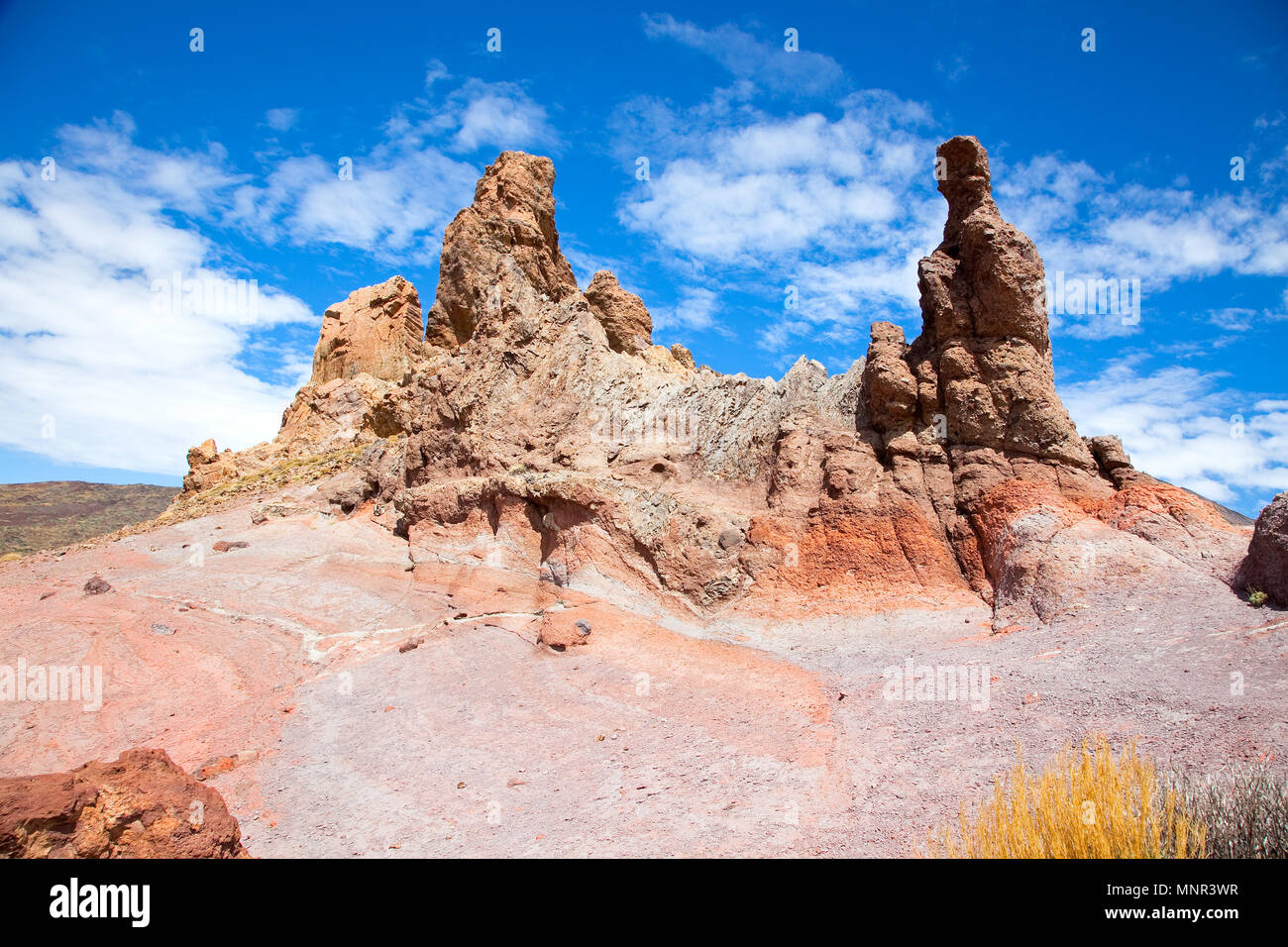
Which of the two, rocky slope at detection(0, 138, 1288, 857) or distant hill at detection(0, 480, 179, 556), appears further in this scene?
distant hill at detection(0, 480, 179, 556)

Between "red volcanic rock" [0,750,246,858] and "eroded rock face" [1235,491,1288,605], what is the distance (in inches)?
532

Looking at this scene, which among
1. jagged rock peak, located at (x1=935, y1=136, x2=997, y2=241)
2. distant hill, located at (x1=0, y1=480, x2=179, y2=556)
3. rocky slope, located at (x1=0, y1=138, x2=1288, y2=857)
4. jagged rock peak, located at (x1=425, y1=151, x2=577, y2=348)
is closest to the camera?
rocky slope, located at (x1=0, y1=138, x2=1288, y2=857)

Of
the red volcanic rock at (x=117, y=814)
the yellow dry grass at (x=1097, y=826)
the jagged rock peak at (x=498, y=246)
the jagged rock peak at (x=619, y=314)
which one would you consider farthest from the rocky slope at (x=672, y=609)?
the jagged rock peak at (x=619, y=314)

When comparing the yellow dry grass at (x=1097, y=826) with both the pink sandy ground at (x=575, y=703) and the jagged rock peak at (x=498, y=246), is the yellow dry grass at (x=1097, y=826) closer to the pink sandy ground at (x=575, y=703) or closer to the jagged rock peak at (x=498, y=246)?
the pink sandy ground at (x=575, y=703)

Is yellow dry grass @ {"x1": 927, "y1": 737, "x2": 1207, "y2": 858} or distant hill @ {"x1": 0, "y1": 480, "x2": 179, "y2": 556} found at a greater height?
distant hill @ {"x1": 0, "y1": 480, "x2": 179, "y2": 556}

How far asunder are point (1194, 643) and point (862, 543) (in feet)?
21.8

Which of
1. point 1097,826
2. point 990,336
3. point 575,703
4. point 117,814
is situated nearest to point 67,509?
point 575,703

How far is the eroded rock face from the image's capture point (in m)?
10.0

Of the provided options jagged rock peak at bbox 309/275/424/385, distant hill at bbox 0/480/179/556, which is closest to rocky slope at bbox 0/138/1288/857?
jagged rock peak at bbox 309/275/424/385

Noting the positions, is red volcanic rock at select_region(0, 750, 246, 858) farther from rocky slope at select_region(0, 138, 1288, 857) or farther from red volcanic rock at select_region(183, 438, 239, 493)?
red volcanic rock at select_region(183, 438, 239, 493)

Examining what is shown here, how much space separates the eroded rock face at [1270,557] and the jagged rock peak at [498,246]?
21.2m

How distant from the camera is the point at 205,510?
25.2 meters

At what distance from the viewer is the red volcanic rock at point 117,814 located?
4672 mm
